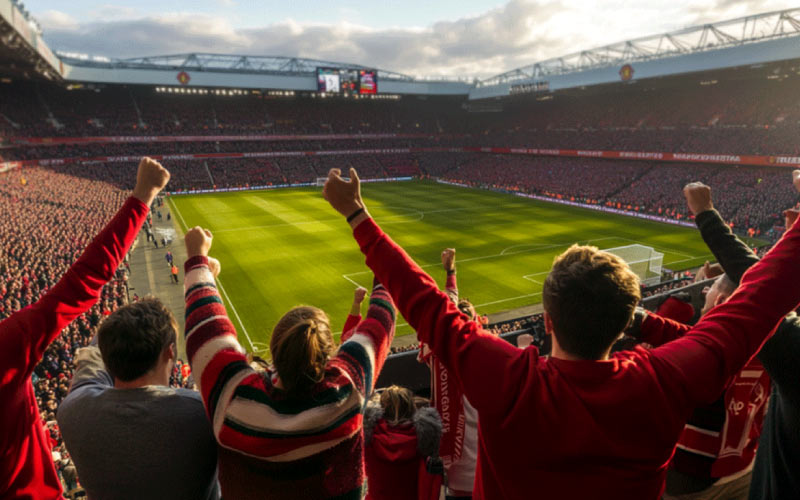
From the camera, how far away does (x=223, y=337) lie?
2.20m

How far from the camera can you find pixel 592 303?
175cm

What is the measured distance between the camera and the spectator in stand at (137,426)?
2195 mm

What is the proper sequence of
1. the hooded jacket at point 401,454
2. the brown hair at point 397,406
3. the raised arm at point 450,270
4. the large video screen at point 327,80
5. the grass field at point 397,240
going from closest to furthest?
the hooded jacket at point 401,454 → the brown hair at point 397,406 → the raised arm at point 450,270 → the grass field at point 397,240 → the large video screen at point 327,80

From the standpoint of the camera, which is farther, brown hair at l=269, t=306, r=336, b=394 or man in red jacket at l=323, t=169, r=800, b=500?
brown hair at l=269, t=306, r=336, b=394

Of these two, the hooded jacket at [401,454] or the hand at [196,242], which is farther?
the hooded jacket at [401,454]

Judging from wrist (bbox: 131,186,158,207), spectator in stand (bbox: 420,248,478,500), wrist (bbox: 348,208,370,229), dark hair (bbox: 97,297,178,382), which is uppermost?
wrist (bbox: 131,186,158,207)

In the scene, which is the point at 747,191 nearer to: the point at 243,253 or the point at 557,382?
the point at 243,253

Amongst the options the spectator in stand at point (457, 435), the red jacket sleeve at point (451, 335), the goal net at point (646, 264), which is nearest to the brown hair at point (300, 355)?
the red jacket sleeve at point (451, 335)

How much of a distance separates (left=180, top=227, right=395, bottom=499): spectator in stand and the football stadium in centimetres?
1

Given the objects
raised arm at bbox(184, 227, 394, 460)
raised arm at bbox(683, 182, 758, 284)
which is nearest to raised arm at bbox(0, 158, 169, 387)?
raised arm at bbox(184, 227, 394, 460)

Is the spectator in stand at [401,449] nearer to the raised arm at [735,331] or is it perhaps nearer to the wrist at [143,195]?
the raised arm at [735,331]

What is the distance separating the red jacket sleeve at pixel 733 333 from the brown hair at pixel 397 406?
2.00 meters

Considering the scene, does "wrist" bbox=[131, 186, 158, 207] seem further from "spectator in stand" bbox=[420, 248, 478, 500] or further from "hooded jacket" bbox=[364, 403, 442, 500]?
"spectator in stand" bbox=[420, 248, 478, 500]

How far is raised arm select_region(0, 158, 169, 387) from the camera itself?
2.17 m
